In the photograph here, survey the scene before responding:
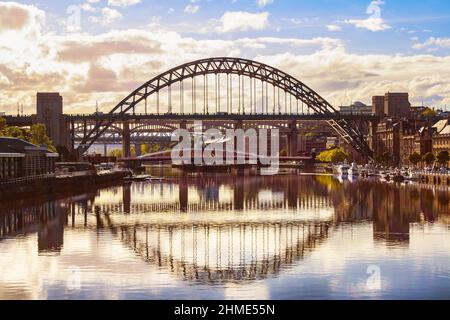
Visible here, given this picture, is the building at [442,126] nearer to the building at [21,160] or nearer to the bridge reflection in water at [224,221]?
the bridge reflection in water at [224,221]

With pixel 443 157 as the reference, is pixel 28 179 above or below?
below

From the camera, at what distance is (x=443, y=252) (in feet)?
145

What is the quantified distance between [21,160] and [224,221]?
1418 inches

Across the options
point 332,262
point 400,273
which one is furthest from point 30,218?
point 400,273

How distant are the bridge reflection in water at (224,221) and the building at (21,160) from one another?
679 cm

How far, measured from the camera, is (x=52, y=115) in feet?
534

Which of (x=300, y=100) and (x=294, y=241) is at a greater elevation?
(x=300, y=100)

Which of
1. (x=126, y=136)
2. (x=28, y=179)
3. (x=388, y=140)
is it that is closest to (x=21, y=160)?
(x=28, y=179)

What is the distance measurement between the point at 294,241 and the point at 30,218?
20687 mm

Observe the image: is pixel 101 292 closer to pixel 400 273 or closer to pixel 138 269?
pixel 138 269

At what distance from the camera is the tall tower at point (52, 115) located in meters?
162

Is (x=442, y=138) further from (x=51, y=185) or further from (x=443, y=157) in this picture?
(x=51, y=185)

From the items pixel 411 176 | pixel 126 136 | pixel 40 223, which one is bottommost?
pixel 40 223

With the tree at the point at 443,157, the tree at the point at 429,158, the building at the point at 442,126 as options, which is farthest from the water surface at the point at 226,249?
the building at the point at 442,126
